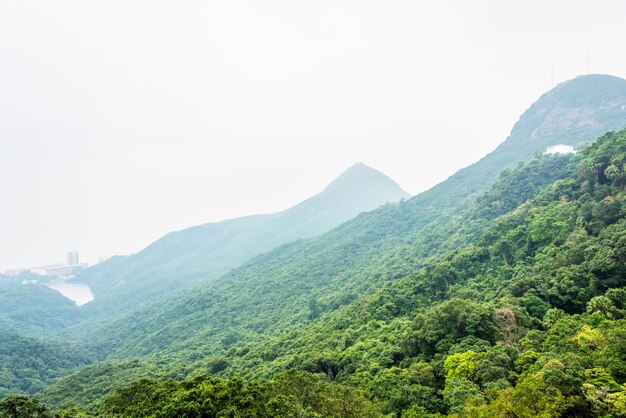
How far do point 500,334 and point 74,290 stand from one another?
7530 inches

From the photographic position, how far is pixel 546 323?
21938mm

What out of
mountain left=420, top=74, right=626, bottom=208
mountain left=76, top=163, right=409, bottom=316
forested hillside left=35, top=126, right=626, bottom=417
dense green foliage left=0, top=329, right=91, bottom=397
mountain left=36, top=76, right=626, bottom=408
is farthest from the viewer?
mountain left=76, top=163, right=409, bottom=316

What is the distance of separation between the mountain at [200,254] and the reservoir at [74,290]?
10.3 feet

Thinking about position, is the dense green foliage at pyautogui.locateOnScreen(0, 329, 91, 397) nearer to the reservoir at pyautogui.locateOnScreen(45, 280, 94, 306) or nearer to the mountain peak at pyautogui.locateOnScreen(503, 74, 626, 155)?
the reservoir at pyautogui.locateOnScreen(45, 280, 94, 306)

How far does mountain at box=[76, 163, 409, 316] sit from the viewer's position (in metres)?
128

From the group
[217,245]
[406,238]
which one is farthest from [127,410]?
[217,245]

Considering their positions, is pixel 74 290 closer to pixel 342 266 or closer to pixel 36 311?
pixel 36 311

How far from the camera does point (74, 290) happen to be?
170 m

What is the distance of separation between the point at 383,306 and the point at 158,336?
49.0 meters

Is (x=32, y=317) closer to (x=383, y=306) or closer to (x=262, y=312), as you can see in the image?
(x=262, y=312)

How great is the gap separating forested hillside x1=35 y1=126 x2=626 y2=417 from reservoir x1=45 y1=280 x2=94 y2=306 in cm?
12934

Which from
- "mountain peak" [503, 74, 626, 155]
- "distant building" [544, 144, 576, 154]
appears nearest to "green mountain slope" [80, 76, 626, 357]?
"mountain peak" [503, 74, 626, 155]

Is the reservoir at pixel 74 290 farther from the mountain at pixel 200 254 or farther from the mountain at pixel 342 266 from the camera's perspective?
the mountain at pixel 342 266

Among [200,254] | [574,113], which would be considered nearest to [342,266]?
[574,113]
